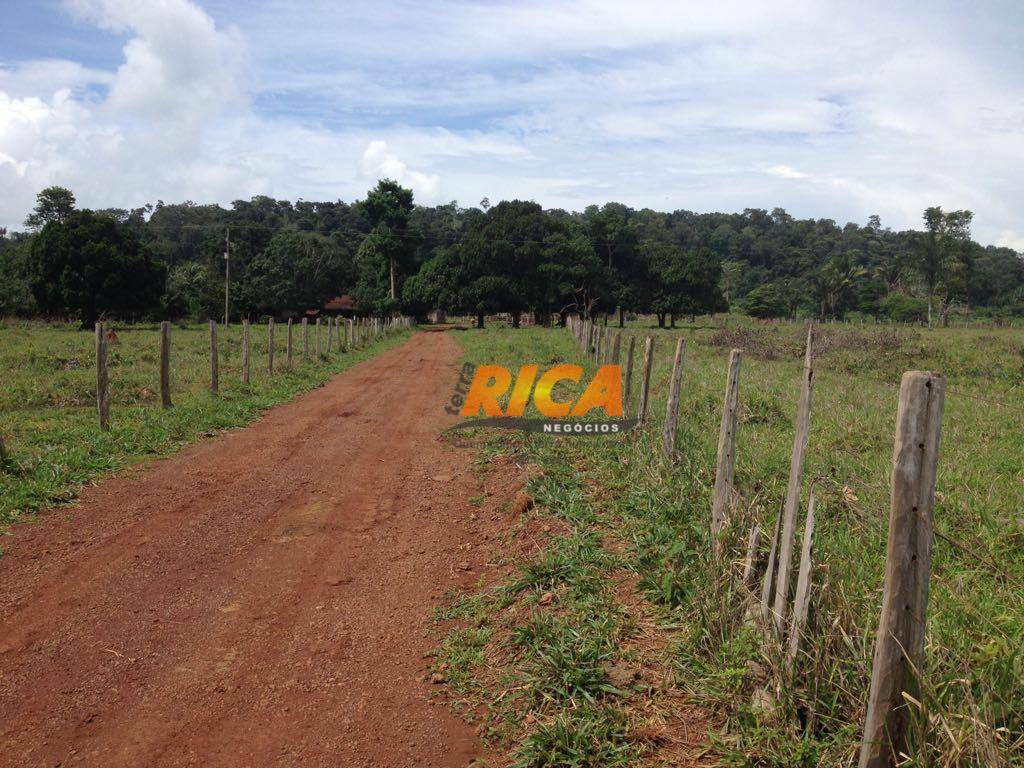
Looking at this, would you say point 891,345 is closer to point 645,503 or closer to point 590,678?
point 645,503

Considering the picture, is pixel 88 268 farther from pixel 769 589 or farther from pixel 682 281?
pixel 769 589

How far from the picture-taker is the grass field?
3059 millimetres

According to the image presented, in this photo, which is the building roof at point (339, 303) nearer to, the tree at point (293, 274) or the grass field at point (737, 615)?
the tree at point (293, 274)

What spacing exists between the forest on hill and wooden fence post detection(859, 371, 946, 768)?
4967 centimetres

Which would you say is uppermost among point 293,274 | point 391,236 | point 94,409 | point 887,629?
point 391,236

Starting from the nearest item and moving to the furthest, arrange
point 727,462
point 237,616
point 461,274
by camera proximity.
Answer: point 237,616 → point 727,462 → point 461,274

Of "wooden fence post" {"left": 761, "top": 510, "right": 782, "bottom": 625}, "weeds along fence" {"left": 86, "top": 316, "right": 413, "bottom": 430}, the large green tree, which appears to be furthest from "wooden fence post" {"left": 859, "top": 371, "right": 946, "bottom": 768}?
the large green tree

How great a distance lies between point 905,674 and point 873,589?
4.09 ft

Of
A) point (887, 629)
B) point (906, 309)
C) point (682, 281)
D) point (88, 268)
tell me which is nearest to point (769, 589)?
point (887, 629)

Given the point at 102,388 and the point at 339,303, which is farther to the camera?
the point at 339,303

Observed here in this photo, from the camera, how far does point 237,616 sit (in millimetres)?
4852

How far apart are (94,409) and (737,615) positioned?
1197 centimetres

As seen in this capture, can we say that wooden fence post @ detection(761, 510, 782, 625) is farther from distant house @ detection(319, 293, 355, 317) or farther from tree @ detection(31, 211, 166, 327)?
distant house @ detection(319, 293, 355, 317)

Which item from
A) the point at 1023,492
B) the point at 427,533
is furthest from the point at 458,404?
the point at 1023,492
